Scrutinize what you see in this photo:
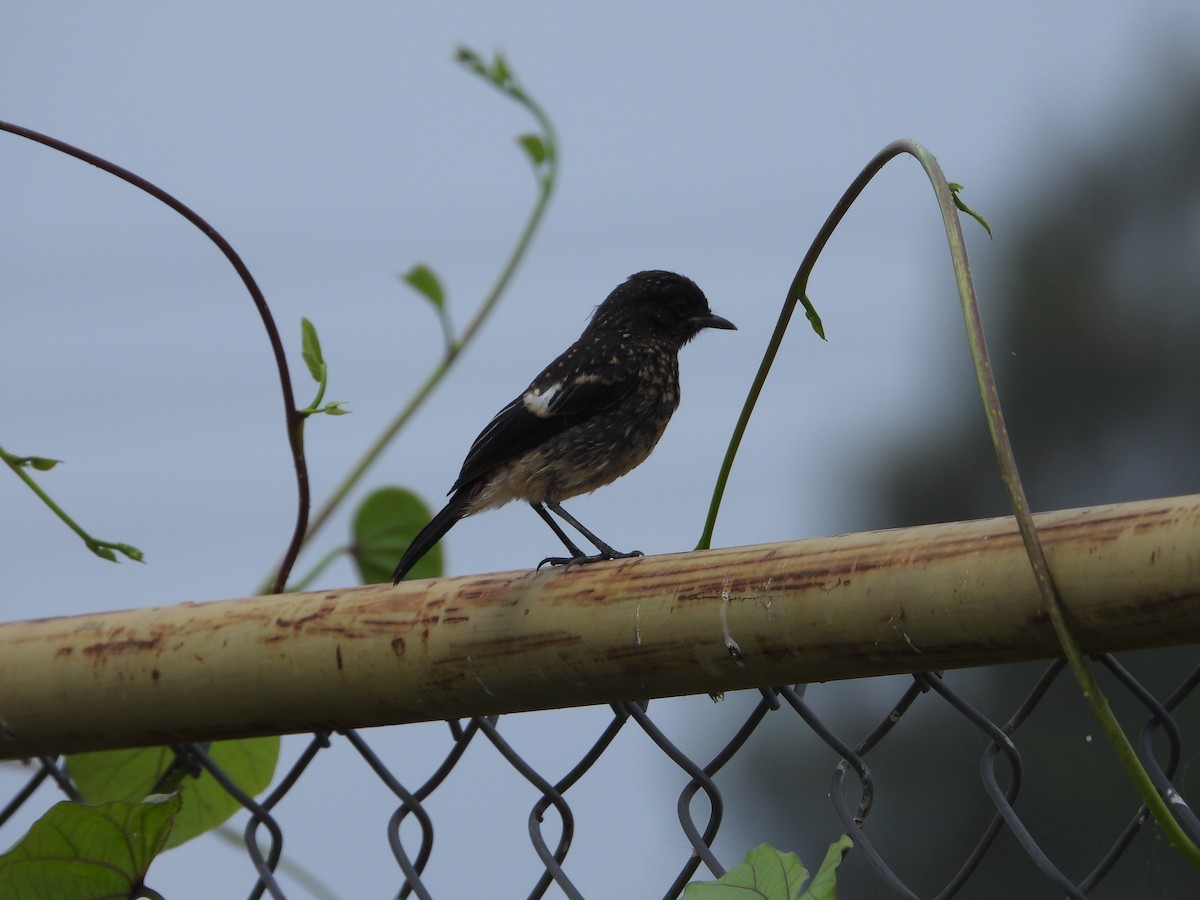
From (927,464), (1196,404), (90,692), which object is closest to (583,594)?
(90,692)

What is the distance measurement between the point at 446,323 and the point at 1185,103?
765 inches

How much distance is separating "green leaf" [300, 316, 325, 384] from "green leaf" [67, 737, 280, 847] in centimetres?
58

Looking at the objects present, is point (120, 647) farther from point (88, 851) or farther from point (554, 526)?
point (554, 526)

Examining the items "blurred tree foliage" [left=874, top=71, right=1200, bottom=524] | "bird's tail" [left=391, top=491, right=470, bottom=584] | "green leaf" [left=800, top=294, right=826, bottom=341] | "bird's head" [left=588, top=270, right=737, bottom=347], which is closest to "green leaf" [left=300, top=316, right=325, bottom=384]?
"bird's tail" [left=391, top=491, right=470, bottom=584]

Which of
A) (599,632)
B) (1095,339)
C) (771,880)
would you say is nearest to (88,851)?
(599,632)

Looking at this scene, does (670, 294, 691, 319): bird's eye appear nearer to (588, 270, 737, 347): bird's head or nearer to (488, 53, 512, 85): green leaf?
(588, 270, 737, 347): bird's head

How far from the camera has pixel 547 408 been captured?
256 centimetres

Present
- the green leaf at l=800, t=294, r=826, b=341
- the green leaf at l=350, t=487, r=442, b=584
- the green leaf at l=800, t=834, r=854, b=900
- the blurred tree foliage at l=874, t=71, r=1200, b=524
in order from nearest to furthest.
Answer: the green leaf at l=800, t=834, r=854, b=900
the green leaf at l=800, t=294, r=826, b=341
the green leaf at l=350, t=487, r=442, b=584
the blurred tree foliage at l=874, t=71, r=1200, b=524

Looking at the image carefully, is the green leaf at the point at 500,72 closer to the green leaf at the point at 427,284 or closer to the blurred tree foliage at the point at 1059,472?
the green leaf at the point at 427,284

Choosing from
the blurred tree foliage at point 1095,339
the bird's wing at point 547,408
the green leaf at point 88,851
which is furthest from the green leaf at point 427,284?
the blurred tree foliage at point 1095,339

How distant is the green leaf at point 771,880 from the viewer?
3.75 ft

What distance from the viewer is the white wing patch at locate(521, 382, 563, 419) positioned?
2.54 m

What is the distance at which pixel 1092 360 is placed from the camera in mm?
16125

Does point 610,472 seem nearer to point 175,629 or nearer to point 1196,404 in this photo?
point 175,629
